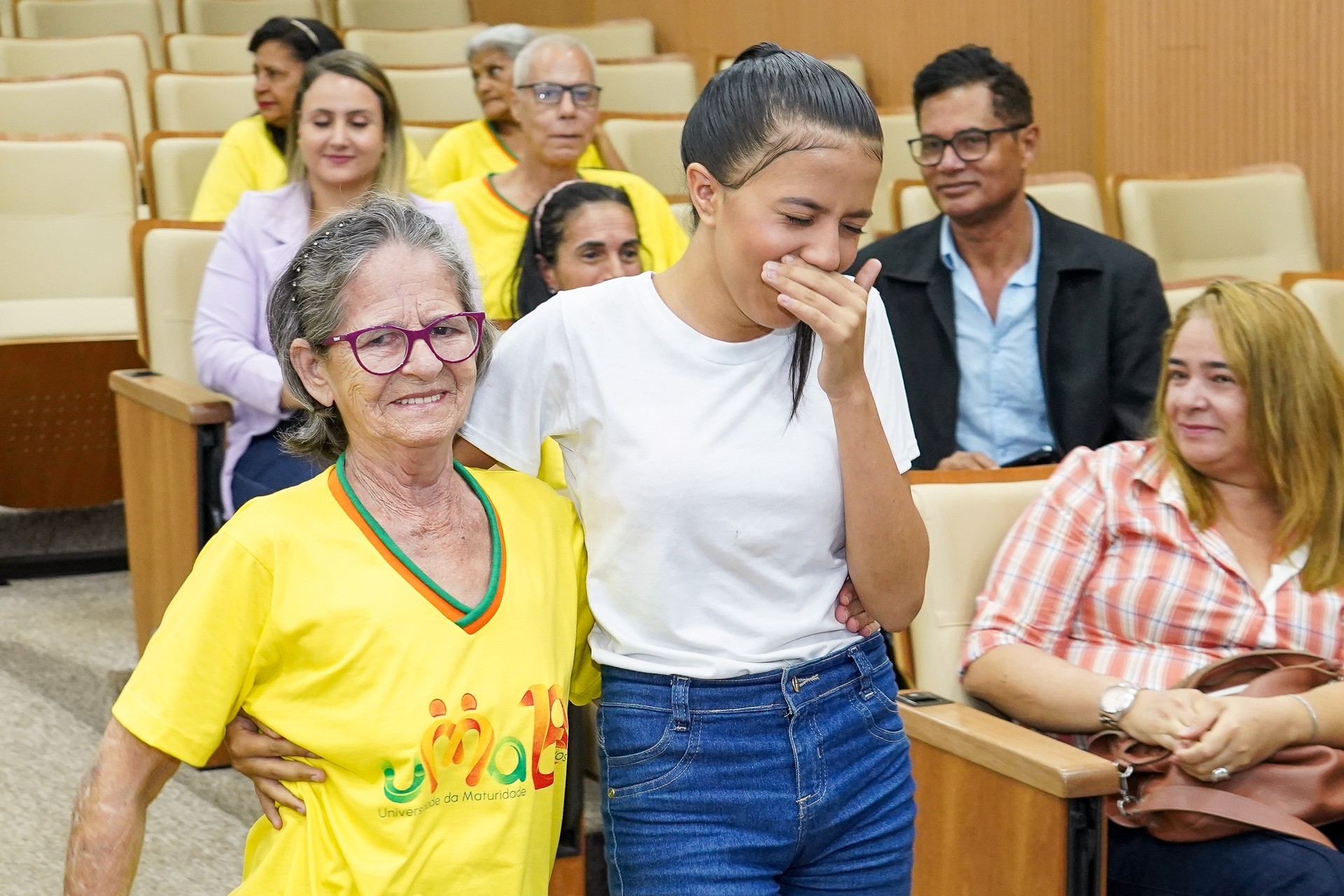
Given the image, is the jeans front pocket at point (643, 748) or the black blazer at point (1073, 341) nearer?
the jeans front pocket at point (643, 748)

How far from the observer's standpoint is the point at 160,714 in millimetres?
1001

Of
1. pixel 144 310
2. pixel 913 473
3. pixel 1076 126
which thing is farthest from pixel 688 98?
pixel 913 473

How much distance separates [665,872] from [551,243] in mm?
1646

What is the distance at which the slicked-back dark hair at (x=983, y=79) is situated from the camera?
2660 millimetres

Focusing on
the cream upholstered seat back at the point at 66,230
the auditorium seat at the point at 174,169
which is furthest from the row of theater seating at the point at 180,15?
the cream upholstered seat back at the point at 66,230

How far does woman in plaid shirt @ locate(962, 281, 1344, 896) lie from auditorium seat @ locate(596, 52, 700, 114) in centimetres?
353

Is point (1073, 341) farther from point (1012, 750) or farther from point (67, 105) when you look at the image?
point (67, 105)

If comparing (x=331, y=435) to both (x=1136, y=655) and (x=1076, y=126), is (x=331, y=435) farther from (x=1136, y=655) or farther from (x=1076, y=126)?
(x=1076, y=126)

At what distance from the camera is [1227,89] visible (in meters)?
4.13

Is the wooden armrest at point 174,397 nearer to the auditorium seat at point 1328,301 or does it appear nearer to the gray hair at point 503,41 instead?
the gray hair at point 503,41

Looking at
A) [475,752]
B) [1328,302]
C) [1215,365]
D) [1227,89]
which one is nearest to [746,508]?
[475,752]

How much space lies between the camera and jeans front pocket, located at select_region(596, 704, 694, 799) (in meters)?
1.06

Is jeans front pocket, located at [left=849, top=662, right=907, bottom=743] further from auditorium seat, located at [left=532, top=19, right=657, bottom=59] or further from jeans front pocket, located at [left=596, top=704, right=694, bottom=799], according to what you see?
auditorium seat, located at [left=532, top=19, right=657, bottom=59]

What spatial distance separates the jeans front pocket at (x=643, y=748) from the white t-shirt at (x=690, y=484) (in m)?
0.04
